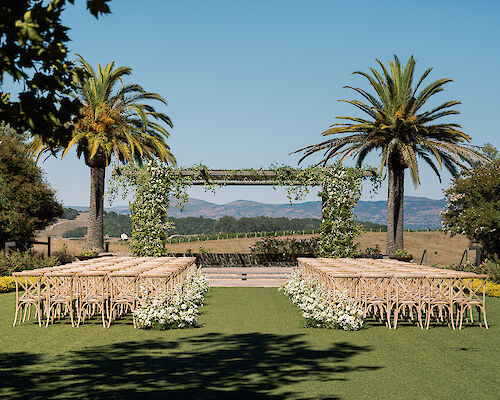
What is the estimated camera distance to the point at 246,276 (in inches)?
810

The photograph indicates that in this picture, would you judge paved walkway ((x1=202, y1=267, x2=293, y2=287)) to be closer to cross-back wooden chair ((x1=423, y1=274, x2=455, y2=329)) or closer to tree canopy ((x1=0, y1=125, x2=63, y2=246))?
tree canopy ((x1=0, y1=125, x2=63, y2=246))

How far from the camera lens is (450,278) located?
35.9 ft

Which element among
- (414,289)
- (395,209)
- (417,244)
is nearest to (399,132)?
(395,209)

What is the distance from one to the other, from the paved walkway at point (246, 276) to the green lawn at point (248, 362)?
8403 mm

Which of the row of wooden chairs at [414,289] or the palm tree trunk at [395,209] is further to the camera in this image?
the palm tree trunk at [395,209]

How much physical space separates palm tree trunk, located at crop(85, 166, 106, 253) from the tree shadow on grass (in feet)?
49.1

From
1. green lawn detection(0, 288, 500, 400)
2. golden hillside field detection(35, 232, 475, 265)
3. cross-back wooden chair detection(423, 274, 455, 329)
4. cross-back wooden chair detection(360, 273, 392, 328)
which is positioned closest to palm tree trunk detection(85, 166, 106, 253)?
green lawn detection(0, 288, 500, 400)

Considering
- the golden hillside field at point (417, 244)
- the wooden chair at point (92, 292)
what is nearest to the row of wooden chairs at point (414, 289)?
the wooden chair at point (92, 292)

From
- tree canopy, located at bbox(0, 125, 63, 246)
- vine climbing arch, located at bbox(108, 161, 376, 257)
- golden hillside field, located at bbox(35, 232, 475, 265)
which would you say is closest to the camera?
vine climbing arch, located at bbox(108, 161, 376, 257)

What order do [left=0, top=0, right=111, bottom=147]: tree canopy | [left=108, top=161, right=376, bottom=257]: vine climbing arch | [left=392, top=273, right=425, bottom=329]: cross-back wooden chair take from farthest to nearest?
[left=108, top=161, right=376, bottom=257]: vine climbing arch < [left=392, top=273, right=425, bottom=329]: cross-back wooden chair < [left=0, top=0, right=111, bottom=147]: tree canopy

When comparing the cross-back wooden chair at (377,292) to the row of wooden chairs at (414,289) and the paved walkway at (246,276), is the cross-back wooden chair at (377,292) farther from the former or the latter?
the paved walkway at (246,276)

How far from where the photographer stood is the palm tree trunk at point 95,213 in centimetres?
2361

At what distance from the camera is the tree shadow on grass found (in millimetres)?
6348

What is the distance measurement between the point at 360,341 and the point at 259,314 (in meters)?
3.61
